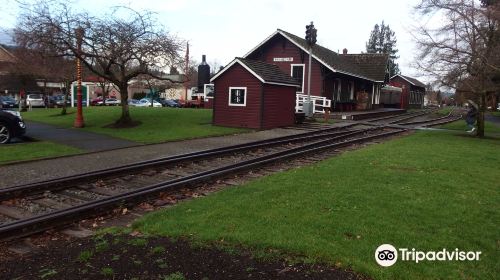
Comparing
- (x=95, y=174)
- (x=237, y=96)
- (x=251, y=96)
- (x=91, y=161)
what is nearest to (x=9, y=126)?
(x=91, y=161)

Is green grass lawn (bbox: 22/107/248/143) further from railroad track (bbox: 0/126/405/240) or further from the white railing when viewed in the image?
the white railing

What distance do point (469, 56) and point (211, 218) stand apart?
16805 mm

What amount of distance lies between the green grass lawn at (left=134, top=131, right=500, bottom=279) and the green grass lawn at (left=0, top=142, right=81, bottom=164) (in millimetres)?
6957

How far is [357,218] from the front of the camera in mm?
5910

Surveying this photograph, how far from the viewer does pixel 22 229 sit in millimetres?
5668

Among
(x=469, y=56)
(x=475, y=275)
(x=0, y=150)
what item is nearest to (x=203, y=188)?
(x=475, y=275)

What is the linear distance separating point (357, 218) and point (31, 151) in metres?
10.7

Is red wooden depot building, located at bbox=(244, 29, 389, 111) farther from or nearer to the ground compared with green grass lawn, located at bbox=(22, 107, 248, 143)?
farther from the ground

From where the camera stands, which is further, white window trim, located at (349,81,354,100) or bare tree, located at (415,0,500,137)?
white window trim, located at (349,81,354,100)

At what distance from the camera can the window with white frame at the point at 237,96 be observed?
22391mm

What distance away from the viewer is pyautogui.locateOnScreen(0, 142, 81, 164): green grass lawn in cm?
1202

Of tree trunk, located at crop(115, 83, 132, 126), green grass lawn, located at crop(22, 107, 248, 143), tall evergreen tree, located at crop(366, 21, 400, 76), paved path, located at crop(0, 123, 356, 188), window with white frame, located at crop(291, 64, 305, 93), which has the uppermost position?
tall evergreen tree, located at crop(366, 21, 400, 76)

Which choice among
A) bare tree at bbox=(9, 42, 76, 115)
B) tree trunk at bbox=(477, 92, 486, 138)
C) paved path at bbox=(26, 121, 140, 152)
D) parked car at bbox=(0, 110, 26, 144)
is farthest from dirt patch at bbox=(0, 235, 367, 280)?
tree trunk at bbox=(477, 92, 486, 138)

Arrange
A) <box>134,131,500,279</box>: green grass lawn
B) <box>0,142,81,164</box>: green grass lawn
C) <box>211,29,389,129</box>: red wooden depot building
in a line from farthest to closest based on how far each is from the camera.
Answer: <box>211,29,389,129</box>: red wooden depot building
<box>0,142,81,164</box>: green grass lawn
<box>134,131,500,279</box>: green grass lawn
